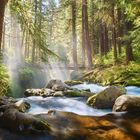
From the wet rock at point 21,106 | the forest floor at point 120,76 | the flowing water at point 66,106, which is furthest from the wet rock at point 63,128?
the forest floor at point 120,76

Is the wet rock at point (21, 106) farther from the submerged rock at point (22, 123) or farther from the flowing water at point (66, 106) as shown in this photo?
the submerged rock at point (22, 123)

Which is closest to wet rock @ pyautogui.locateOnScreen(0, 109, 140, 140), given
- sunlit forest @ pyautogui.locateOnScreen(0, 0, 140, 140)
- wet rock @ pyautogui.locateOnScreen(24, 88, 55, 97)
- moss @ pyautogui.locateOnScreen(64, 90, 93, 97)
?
sunlit forest @ pyautogui.locateOnScreen(0, 0, 140, 140)

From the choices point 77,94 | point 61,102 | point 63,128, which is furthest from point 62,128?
point 77,94

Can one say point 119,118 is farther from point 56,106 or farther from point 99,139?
point 56,106

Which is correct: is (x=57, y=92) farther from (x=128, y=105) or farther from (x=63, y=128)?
(x=63, y=128)

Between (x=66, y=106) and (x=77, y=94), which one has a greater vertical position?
(x=77, y=94)

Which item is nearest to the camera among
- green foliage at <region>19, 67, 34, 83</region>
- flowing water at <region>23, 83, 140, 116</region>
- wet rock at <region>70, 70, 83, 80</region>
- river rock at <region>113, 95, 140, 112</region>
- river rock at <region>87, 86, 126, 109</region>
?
river rock at <region>113, 95, 140, 112</region>

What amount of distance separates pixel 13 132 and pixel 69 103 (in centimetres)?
582

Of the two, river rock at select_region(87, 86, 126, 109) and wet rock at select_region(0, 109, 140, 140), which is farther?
river rock at select_region(87, 86, 126, 109)

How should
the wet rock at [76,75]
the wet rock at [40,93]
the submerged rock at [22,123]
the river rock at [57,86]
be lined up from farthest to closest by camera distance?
the wet rock at [76,75] → the river rock at [57,86] → the wet rock at [40,93] → the submerged rock at [22,123]

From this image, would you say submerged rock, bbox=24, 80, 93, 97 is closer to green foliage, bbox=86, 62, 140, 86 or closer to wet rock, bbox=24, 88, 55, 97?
wet rock, bbox=24, 88, 55, 97

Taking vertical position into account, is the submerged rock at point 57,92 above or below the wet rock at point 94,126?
above

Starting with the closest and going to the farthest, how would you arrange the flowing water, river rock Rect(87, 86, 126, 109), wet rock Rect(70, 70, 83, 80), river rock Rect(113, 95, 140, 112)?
river rock Rect(113, 95, 140, 112) < the flowing water < river rock Rect(87, 86, 126, 109) < wet rock Rect(70, 70, 83, 80)

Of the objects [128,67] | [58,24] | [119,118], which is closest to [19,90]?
[128,67]
